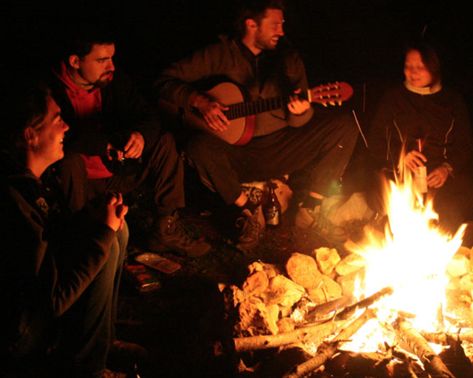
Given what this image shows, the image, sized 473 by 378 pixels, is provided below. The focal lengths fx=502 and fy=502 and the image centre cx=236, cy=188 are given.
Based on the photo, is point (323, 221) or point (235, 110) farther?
point (323, 221)

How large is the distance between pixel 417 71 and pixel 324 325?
2487 millimetres

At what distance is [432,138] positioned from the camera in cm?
475

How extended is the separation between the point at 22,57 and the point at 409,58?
15.6ft

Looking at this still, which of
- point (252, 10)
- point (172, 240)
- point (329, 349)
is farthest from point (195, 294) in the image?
point (252, 10)

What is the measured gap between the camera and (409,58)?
4.41m

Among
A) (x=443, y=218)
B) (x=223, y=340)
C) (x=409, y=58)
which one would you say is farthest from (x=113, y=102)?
(x=443, y=218)

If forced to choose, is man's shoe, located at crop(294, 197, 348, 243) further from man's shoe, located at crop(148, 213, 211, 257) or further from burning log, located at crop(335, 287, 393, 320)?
burning log, located at crop(335, 287, 393, 320)

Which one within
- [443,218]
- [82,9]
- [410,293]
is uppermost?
[82,9]

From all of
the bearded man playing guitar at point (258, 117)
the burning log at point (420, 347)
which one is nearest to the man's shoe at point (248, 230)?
the bearded man playing guitar at point (258, 117)

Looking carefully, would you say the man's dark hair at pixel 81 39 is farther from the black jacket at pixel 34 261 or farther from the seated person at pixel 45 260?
the black jacket at pixel 34 261

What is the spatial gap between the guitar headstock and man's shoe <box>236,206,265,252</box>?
1.24m

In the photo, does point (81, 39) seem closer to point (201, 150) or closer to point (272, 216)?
point (201, 150)

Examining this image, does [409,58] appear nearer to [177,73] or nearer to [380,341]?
[177,73]

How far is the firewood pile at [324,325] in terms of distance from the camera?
2.82 metres
